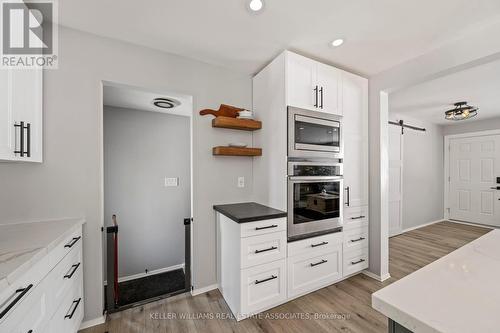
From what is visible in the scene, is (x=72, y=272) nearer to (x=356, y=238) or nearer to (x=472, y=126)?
(x=356, y=238)

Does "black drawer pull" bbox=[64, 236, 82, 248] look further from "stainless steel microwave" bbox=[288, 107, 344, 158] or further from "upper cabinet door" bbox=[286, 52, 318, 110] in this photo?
"upper cabinet door" bbox=[286, 52, 318, 110]

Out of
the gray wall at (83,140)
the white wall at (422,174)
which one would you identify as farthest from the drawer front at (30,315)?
the white wall at (422,174)

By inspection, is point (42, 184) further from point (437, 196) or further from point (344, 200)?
point (437, 196)

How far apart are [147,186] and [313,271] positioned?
2657 mm

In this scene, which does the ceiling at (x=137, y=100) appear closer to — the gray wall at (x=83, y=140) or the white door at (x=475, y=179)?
the gray wall at (x=83, y=140)

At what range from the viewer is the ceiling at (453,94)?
254 cm

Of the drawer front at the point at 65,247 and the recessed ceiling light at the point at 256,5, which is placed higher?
the recessed ceiling light at the point at 256,5

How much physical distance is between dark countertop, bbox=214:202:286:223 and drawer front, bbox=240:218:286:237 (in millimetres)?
41

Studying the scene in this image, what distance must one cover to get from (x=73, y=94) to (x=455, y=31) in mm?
3286

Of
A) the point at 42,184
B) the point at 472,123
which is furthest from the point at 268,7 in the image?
the point at 472,123

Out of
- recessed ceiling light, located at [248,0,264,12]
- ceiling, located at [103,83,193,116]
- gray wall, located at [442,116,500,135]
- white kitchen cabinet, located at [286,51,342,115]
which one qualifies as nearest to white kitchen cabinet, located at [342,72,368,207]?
white kitchen cabinet, located at [286,51,342,115]

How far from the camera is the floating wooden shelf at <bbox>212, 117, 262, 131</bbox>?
6.86ft

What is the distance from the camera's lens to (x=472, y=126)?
483cm

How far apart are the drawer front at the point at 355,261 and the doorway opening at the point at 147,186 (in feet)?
6.83
